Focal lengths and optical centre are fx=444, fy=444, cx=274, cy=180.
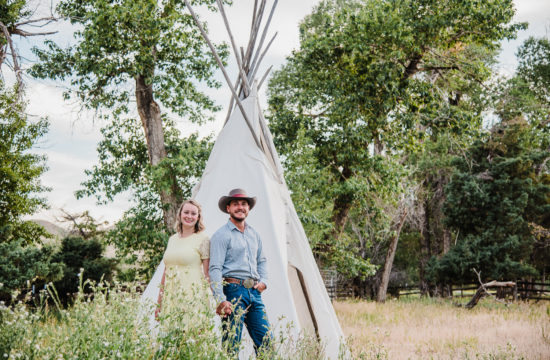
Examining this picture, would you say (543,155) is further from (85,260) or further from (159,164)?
(85,260)

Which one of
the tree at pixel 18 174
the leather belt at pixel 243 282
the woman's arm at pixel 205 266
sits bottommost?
the leather belt at pixel 243 282

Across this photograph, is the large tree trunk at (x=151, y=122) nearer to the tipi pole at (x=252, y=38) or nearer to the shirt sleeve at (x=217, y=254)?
the tipi pole at (x=252, y=38)

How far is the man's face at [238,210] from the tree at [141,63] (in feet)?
14.0

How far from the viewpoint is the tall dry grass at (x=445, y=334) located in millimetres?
4570

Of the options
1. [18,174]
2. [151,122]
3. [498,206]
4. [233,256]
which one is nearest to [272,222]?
[233,256]

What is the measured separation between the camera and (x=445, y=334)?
21.0 feet

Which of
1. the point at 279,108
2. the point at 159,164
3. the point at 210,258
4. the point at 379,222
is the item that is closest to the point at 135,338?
the point at 210,258

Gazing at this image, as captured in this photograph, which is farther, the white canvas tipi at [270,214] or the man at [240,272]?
the white canvas tipi at [270,214]

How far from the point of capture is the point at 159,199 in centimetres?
863

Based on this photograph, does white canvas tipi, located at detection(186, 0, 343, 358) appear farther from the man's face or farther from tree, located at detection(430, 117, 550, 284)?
tree, located at detection(430, 117, 550, 284)

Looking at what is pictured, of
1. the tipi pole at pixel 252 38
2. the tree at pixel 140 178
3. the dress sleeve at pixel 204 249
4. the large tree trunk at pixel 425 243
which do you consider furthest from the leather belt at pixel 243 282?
the large tree trunk at pixel 425 243

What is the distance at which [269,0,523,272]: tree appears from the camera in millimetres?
8023

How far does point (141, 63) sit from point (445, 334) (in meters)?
6.49

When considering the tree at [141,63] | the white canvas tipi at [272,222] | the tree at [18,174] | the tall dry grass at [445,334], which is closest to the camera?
the white canvas tipi at [272,222]
